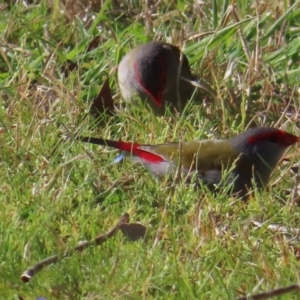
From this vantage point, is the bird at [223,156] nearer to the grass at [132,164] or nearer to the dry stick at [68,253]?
the grass at [132,164]

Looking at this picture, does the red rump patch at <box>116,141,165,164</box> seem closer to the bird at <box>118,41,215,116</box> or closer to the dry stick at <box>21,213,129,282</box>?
the dry stick at <box>21,213,129,282</box>

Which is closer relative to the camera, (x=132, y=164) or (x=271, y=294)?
(x=271, y=294)

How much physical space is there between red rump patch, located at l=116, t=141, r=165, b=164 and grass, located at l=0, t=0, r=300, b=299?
3.0 inches

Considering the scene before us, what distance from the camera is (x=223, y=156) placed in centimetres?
421

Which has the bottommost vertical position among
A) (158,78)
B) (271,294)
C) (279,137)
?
(158,78)

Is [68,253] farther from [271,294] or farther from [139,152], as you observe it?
[139,152]

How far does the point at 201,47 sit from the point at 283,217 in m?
1.72

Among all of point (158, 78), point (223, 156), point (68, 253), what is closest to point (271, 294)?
point (68, 253)

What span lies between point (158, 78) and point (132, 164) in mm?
1209

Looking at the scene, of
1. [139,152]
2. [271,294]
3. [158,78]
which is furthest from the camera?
[158,78]

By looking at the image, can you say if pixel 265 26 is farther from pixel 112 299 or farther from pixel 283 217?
pixel 112 299

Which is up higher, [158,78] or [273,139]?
[273,139]

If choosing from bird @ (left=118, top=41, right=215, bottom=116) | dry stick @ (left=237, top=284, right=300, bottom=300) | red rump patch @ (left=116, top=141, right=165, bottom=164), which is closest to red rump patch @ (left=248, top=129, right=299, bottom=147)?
red rump patch @ (left=116, top=141, right=165, bottom=164)

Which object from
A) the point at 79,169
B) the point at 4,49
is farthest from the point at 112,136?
the point at 4,49
